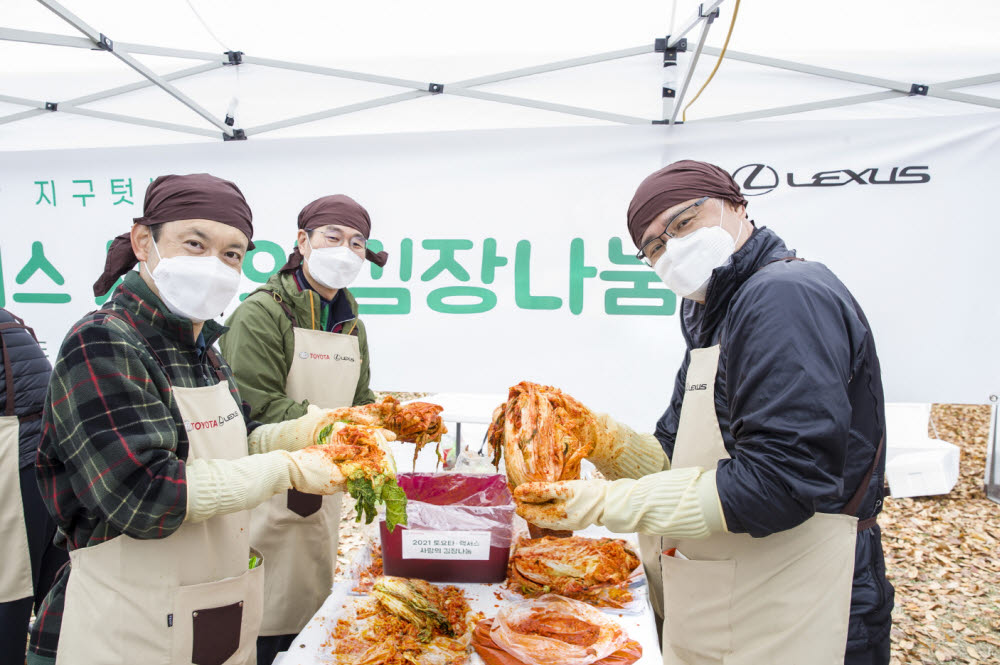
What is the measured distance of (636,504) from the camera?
1753 mm

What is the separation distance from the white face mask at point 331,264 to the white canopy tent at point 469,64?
145 centimetres

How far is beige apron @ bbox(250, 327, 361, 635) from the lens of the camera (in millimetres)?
2951

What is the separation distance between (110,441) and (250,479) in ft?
1.26

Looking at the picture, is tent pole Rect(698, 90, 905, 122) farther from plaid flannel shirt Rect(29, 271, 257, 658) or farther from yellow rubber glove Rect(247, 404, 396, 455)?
plaid flannel shirt Rect(29, 271, 257, 658)

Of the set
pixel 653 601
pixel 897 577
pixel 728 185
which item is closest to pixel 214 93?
pixel 728 185

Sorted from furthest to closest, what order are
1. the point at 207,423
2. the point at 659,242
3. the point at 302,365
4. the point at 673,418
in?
the point at 302,365 < the point at 673,418 < the point at 659,242 < the point at 207,423

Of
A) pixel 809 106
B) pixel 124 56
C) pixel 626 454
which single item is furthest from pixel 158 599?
pixel 809 106

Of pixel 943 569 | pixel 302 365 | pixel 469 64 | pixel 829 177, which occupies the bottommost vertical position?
pixel 943 569

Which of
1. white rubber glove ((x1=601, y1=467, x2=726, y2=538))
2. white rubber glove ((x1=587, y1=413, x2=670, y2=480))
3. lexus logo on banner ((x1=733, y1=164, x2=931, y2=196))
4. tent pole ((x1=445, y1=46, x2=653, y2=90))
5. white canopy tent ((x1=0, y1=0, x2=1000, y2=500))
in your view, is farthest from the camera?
lexus logo on banner ((x1=733, y1=164, x2=931, y2=196))

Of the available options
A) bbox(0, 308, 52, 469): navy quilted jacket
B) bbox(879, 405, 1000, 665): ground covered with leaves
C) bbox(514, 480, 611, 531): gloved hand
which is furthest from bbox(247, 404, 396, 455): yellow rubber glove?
bbox(879, 405, 1000, 665): ground covered with leaves

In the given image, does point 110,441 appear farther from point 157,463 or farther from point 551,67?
point 551,67

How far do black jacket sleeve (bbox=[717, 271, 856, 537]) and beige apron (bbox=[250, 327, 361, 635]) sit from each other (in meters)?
2.18

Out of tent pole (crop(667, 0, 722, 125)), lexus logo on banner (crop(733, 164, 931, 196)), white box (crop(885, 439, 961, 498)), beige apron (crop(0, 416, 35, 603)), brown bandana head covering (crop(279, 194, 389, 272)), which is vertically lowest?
white box (crop(885, 439, 961, 498))

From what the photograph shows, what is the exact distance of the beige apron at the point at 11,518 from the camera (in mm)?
3000
